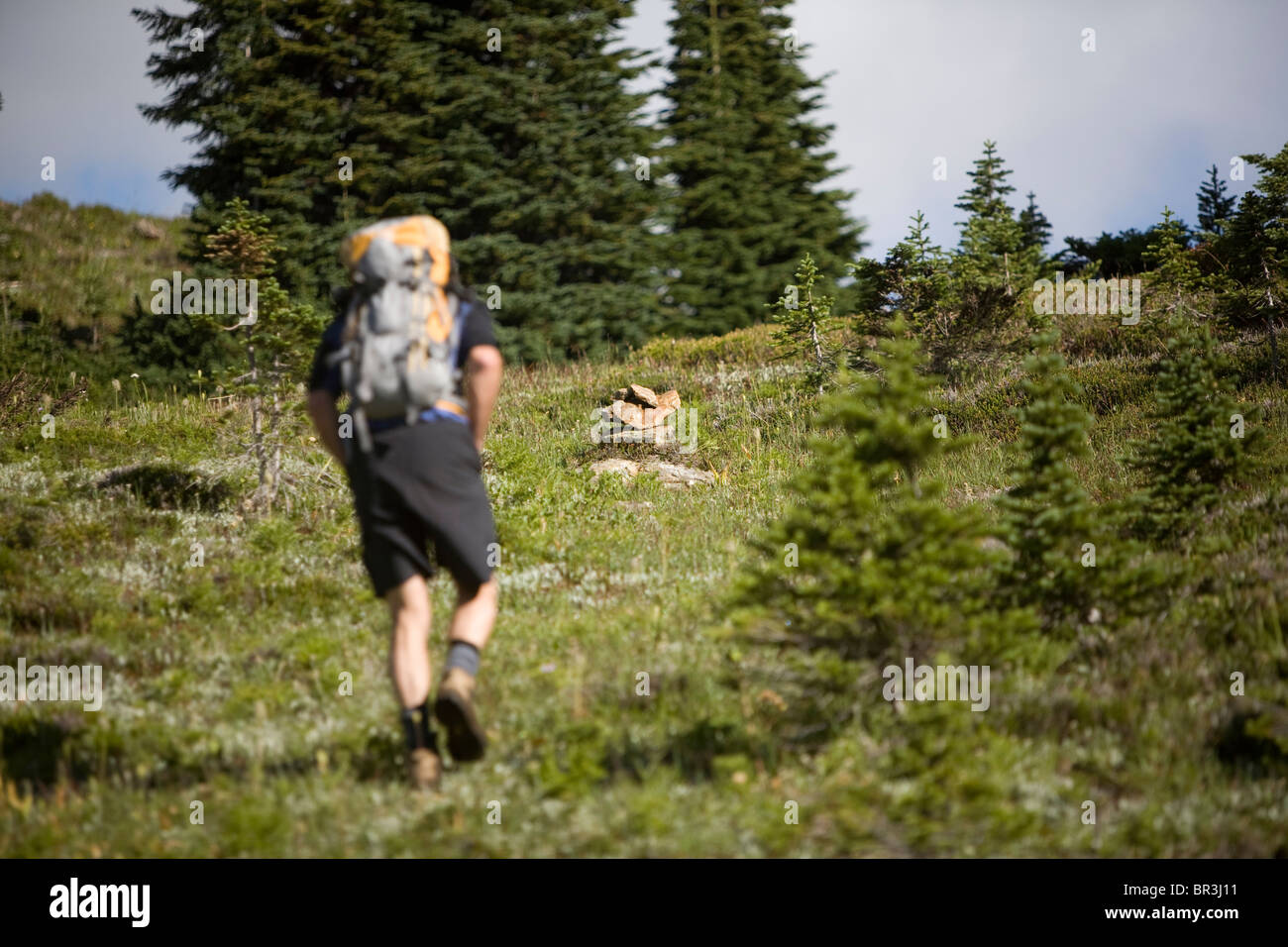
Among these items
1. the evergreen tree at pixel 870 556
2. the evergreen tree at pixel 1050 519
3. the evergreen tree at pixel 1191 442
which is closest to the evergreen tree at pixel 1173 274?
the evergreen tree at pixel 1191 442

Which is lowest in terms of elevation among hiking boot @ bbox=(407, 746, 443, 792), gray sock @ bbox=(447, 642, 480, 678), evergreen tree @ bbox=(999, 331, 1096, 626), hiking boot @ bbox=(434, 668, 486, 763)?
hiking boot @ bbox=(407, 746, 443, 792)

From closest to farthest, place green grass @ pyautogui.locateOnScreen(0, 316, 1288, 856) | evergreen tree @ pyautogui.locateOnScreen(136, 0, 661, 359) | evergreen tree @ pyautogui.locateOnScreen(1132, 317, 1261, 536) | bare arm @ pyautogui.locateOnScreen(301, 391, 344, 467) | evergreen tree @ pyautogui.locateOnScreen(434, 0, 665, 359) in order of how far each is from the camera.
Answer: green grass @ pyautogui.locateOnScreen(0, 316, 1288, 856) < bare arm @ pyautogui.locateOnScreen(301, 391, 344, 467) < evergreen tree @ pyautogui.locateOnScreen(1132, 317, 1261, 536) < evergreen tree @ pyautogui.locateOnScreen(136, 0, 661, 359) < evergreen tree @ pyautogui.locateOnScreen(434, 0, 665, 359)

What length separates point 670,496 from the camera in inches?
384

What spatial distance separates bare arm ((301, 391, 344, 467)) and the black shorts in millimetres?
258

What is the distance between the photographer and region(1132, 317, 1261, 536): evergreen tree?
638 cm

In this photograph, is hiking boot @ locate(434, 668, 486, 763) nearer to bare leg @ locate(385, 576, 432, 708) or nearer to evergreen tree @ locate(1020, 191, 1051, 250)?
bare leg @ locate(385, 576, 432, 708)

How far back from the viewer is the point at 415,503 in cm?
383

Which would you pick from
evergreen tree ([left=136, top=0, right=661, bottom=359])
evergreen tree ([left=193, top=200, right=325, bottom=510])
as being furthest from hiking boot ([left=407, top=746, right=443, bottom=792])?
evergreen tree ([left=136, top=0, right=661, bottom=359])

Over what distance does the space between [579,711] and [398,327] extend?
2.16 meters

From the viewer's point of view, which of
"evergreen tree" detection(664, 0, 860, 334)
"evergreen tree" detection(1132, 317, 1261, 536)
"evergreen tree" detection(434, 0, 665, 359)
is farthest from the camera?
"evergreen tree" detection(664, 0, 860, 334)

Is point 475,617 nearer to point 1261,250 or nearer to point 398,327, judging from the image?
point 398,327

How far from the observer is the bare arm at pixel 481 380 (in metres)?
4.03

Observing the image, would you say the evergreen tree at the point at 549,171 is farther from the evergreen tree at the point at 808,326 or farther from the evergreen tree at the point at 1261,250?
the evergreen tree at the point at 1261,250

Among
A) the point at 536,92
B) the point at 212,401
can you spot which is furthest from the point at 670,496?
the point at 536,92
